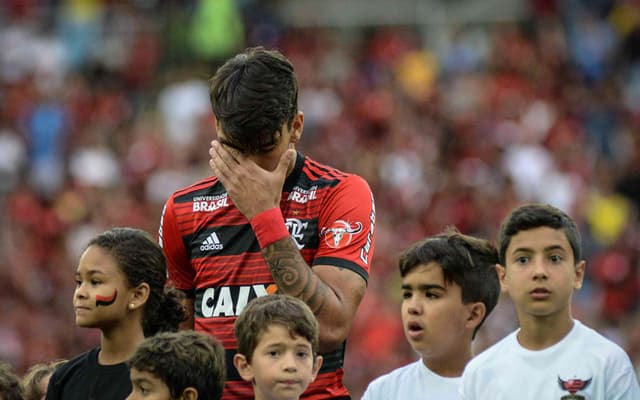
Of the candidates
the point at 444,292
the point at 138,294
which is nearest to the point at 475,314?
the point at 444,292

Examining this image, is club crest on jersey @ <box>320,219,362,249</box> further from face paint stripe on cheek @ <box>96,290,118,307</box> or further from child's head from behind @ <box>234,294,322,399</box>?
face paint stripe on cheek @ <box>96,290,118,307</box>

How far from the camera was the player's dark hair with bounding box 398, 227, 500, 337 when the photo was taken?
21.5ft

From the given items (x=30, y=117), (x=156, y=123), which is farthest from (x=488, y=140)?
(x=30, y=117)

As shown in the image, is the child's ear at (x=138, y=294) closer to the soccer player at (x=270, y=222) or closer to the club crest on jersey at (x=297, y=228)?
the soccer player at (x=270, y=222)

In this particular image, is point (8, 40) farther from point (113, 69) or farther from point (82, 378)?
point (82, 378)

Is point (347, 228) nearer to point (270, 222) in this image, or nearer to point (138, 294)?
point (270, 222)

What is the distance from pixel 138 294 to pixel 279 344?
2.23 ft

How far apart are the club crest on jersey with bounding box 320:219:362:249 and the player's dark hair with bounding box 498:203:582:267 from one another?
832 mm

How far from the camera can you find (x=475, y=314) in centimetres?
664

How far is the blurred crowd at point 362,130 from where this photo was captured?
14.3 m

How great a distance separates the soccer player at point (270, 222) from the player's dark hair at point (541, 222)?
70cm

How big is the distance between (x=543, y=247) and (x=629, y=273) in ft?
26.5

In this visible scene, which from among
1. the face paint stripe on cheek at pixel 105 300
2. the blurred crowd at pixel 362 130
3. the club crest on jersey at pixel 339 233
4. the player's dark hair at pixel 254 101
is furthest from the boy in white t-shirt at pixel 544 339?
the blurred crowd at pixel 362 130

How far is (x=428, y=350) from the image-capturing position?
6.54 metres
